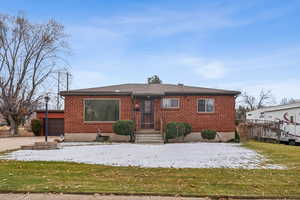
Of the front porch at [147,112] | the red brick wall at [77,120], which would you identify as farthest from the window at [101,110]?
the front porch at [147,112]

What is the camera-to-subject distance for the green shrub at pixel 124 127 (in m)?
15.2

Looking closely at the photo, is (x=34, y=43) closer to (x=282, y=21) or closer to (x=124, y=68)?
(x=124, y=68)

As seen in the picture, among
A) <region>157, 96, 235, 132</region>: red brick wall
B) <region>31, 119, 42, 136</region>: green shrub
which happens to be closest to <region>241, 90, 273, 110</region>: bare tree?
<region>157, 96, 235, 132</region>: red brick wall

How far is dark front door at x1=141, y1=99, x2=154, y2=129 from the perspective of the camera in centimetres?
1670

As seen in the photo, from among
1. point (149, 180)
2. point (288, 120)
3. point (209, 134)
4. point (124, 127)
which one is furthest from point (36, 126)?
point (288, 120)

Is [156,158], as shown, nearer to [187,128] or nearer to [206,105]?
[187,128]

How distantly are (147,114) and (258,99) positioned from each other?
Answer: 38.0 meters

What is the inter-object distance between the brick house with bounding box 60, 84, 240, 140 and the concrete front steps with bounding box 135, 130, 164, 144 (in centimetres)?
101

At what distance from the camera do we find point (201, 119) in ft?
54.4

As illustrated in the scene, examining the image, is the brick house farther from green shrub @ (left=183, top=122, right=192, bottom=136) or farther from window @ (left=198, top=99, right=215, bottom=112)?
green shrub @ (left=183, top=122, right=192, bottom=136)

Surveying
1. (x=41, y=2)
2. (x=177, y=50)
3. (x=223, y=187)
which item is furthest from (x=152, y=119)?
(x=223, y=187)

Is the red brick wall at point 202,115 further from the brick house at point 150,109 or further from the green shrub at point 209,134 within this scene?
the green shrub at point 209,134

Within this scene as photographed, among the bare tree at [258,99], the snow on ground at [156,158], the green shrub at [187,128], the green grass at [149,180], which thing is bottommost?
the snow on ground at [156,158]

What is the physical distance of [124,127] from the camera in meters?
15.2
